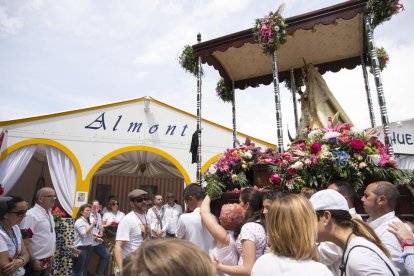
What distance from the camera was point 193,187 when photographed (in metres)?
3.52

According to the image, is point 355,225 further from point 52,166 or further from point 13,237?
point 52,166

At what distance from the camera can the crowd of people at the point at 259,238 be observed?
0.98 m

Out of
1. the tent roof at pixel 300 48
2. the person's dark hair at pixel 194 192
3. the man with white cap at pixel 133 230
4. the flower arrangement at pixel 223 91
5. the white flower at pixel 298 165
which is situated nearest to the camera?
the person's dark hair at pixel 194 192

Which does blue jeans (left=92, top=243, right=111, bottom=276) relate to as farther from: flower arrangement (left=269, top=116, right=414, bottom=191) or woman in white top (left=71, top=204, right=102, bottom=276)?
flower arrangement (left=269, top=116, right=414, bottom=191)

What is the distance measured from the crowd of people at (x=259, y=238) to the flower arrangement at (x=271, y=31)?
9.76 feet

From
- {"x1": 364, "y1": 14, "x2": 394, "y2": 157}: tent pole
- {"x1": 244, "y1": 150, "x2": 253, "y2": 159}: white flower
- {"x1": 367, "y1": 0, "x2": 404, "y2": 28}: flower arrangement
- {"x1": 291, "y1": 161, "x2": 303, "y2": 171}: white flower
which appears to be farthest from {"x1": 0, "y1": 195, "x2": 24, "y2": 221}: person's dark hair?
{"x1": 367, "y1": 0, "x2": 404, "y2": 28}: flower arrangement

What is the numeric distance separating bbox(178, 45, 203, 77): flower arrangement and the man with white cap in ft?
12.0

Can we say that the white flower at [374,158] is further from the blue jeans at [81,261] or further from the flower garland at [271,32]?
the blue jeans at [81,261]

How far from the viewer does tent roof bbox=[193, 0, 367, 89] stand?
5301 millimetres

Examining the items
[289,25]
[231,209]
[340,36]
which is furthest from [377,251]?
[340,36]

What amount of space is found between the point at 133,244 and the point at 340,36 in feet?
19.3

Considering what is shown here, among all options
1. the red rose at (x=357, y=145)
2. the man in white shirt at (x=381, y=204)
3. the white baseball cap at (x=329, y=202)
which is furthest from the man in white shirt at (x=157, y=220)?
the white baseball cap at (x=329, y=202)

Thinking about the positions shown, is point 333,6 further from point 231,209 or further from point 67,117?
point 67,117

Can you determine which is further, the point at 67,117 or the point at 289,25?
the point at 67,117
